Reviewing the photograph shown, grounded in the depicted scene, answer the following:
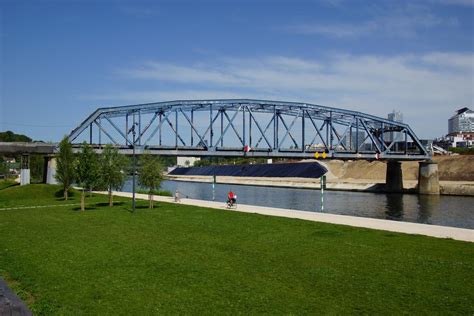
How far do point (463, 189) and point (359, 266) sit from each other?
70312 millimetres

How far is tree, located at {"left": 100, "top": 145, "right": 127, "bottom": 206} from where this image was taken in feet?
123

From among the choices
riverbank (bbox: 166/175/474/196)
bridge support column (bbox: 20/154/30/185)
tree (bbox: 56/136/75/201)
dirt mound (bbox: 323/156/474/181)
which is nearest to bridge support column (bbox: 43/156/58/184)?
bridge support column (bbox: 20/154/30/185)

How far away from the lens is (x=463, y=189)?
74.7m

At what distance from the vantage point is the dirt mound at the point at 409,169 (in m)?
93.6

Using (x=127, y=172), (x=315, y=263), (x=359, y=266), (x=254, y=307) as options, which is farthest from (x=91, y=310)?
(x=127, y=172)

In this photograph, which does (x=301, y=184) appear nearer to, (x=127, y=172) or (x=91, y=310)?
(x=127, y=172)

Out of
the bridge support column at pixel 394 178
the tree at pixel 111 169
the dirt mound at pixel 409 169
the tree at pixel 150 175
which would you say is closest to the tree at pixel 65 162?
the tree at pixel 111 169

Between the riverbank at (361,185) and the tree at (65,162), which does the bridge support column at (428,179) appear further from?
the tree at (65,162)

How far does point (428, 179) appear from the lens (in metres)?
80.2

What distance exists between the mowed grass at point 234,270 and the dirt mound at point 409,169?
8284cm

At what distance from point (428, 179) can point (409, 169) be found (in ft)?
96.5

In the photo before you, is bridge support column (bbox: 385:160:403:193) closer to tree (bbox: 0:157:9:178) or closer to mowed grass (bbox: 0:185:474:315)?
mowed grass (bbox: 0:185:474:315)

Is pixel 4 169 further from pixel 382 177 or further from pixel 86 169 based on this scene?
pixel 382 177

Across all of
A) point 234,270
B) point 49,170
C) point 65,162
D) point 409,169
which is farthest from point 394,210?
point 409,169
